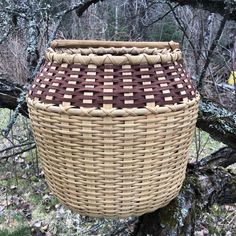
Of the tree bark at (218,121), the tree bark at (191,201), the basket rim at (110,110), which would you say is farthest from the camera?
the tree bark at (218,121)

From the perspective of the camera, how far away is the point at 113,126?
2.67 feet

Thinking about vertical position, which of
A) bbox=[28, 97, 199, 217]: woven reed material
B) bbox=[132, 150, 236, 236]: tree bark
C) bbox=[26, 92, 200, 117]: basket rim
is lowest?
bbox=[132, 150, 236, 236]: tree bark

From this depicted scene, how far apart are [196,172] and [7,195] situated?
175cm

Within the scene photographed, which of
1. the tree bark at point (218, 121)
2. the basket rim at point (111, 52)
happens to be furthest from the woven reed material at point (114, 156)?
the tree bark at point (218, 121)

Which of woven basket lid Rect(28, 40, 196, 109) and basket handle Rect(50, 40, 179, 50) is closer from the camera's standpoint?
woven basket lid Rect(28, 40, 196, 109)

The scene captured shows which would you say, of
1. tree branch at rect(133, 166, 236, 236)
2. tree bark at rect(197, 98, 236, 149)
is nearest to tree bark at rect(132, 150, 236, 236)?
tree branch at rect(133, 166, 236, 236)

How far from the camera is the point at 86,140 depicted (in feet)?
2.74

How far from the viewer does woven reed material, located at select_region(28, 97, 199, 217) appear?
0.83 m

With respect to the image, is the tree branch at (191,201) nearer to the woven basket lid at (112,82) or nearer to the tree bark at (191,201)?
the tree bark at (191,201)

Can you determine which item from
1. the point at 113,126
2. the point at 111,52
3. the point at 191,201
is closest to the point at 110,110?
the point at 113,126

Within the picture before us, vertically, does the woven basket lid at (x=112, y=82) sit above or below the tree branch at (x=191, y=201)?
above

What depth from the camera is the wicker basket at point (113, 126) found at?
818 mm

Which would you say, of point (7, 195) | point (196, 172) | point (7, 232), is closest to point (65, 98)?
point (196, 172)

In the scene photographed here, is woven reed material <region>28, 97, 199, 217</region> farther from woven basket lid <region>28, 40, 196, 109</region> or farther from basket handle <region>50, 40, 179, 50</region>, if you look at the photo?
basket handle <region>50, 40, 179, 50</region>
